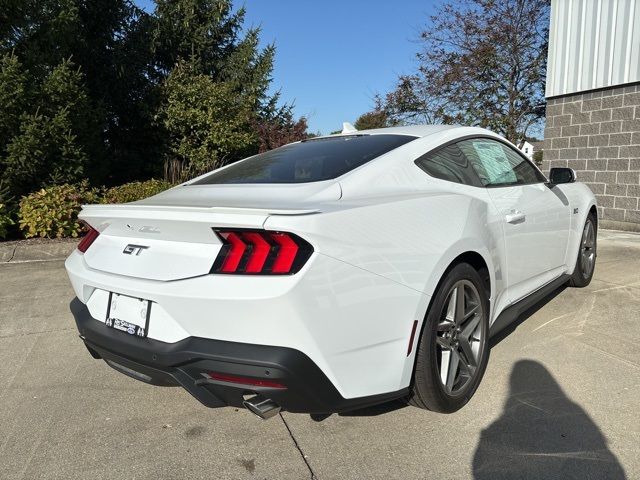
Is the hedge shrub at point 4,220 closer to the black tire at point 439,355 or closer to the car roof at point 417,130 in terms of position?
the car roof at point 417,130

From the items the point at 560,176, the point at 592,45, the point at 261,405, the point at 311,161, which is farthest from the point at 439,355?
the point at 592,45

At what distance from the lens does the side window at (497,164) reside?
316 cm

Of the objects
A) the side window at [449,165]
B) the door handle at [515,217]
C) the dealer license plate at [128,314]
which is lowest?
the dealer license plate at [128,314]

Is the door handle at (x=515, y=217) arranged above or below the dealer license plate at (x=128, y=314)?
above

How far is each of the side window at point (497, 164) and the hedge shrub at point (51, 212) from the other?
578cm

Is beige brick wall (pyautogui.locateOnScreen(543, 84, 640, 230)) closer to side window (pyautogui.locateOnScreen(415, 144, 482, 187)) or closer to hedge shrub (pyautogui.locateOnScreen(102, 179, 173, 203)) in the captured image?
side window (pyautogui.locateOnScreen(415, 144, 482, 187))

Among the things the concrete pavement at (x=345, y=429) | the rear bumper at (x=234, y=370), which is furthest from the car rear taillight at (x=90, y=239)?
the concrete pavement at (x=345, y=429)

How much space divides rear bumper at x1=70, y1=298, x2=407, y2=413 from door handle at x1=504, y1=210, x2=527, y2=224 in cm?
136

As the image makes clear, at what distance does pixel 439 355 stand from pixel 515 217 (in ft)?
3.62

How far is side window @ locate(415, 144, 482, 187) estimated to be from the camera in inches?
109

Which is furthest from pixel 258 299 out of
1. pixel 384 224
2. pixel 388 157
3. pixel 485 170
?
pixel 485 170

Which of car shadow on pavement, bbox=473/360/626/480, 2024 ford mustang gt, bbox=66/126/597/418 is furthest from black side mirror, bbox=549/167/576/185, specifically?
car shadow on pavement, bbox=473/360/626/480

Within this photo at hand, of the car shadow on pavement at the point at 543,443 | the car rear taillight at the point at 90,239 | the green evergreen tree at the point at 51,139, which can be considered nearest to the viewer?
the car shadow on pavement at the point at 543,443

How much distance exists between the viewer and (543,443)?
2.34 metres
